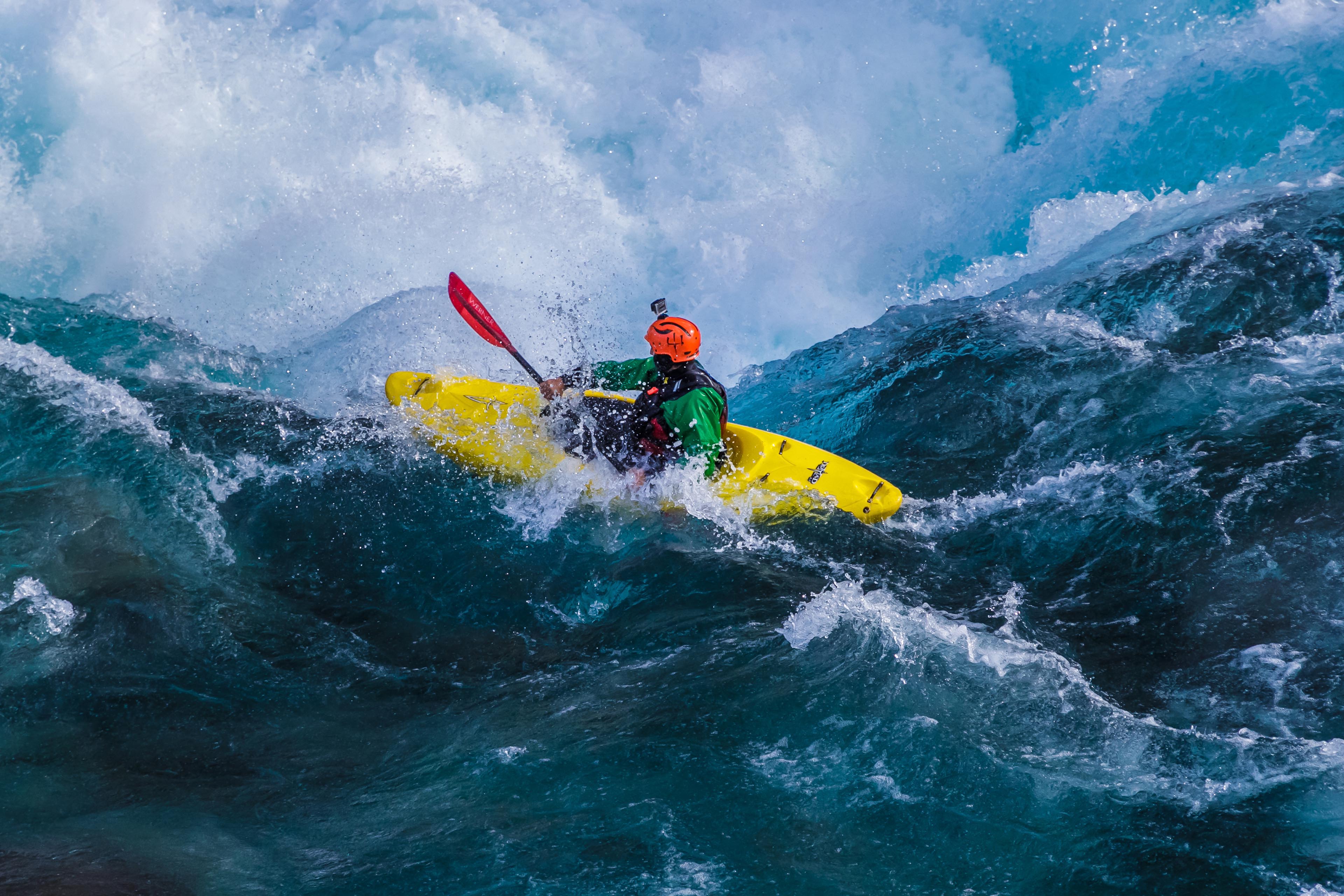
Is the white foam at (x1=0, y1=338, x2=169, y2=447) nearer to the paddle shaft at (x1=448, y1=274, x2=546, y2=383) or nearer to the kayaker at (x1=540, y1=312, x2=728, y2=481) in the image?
the paddle shaft at (x1=448, y1=274, x2=546, y2=383)

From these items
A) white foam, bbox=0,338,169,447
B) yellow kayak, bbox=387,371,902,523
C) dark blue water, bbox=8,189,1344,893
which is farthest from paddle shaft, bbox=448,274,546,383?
white foam, bbox=0,338,169,447

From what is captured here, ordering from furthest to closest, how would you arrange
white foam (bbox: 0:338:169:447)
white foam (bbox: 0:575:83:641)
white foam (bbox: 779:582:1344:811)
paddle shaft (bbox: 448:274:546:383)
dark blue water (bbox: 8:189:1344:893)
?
1. paddle shaft (bbox: 448:274:546:383)
2. white foam (bbox: 0:338:169:447)
3. white foam (bbox: 0:575:83:641)
4. white foam (bbox: 779:582:1344:811)
5. dark blue water (bbox: 8:189:1344:893)

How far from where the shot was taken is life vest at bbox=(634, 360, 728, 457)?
5402mm

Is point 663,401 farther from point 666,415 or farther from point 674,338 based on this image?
point 674,338

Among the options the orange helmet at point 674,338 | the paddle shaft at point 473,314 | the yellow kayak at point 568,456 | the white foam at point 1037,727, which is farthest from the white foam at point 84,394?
the white foam at point 1037,727

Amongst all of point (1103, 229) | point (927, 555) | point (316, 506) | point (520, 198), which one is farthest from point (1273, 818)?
point (520, 198)

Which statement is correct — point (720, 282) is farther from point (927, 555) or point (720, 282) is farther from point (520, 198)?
point (927, 555)

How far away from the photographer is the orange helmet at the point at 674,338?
539 cm

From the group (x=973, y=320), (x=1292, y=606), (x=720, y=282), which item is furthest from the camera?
(x=720, y=282)

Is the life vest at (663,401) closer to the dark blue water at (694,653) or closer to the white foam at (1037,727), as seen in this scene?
the dark blue water at (694,653)

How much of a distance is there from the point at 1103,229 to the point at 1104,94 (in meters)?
2.01

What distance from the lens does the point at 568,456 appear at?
5.68 m

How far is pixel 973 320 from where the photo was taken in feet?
27.6

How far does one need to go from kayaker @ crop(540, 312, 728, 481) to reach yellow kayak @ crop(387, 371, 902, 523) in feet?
0.65
